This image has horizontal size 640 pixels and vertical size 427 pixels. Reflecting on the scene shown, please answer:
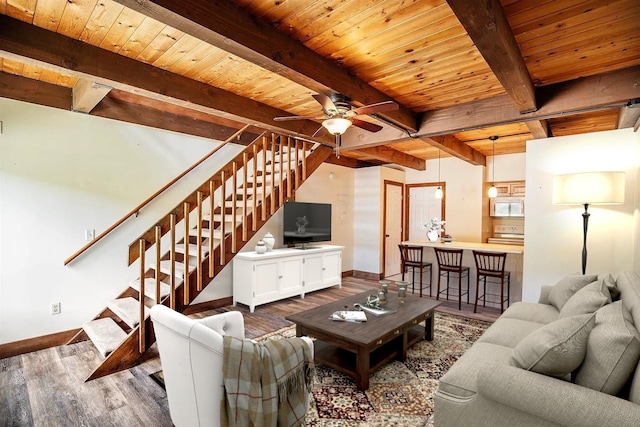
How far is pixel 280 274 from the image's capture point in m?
4.98

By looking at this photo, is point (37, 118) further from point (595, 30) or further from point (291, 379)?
point (595, 30)

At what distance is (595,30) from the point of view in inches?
81.5

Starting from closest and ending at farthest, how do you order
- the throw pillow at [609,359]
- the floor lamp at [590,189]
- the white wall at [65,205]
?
the throw pillow at [609,359]
the white wall at [65,205]
the floor lamp at [590,189]

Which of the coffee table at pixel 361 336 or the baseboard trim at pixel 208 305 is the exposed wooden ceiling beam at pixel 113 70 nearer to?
the coffee table at pixel 361 336

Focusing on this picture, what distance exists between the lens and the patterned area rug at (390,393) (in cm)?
220

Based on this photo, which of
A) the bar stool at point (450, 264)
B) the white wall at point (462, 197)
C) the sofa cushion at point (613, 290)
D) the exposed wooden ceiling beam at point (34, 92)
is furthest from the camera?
the white wall at point (462, 197)

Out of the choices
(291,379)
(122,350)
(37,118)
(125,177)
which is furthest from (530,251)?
(37,118)

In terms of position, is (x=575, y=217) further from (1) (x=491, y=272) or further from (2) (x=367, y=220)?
(2) (x=367, y=220)

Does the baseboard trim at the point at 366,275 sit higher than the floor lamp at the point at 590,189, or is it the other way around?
the floor lamp at the point at 590,189

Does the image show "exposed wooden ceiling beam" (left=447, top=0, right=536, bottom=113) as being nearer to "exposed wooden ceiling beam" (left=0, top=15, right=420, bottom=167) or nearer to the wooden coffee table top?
the wooden coffee table top

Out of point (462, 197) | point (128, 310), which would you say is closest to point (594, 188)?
point (462, 197)

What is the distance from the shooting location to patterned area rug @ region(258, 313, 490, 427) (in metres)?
2.20

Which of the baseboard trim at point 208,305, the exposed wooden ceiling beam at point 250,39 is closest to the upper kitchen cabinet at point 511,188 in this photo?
the exposed wooden ceiling beam at point 250,39

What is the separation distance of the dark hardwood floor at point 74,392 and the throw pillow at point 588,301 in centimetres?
287
